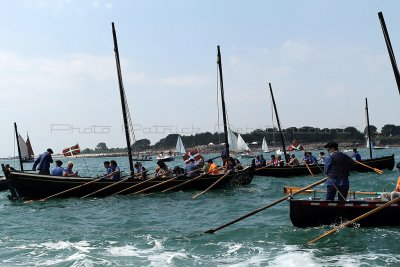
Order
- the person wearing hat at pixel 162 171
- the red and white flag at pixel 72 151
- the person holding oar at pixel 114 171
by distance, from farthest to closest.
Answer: the red and white flag at pixel 72 151 < the person wearing hat at pixel 162 171 < the person holding oar at pixel 114 171

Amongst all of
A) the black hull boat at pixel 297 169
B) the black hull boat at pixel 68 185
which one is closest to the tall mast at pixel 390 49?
the black hull boat at pixel 68 185

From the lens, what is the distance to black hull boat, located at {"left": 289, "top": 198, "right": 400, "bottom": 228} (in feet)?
42.1

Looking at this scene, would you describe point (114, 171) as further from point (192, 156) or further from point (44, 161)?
point (192, 156)

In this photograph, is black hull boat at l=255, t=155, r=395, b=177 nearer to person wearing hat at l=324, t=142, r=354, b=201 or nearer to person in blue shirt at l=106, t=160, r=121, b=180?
person in blue shirt at l=106, t=160, r=121, b=180

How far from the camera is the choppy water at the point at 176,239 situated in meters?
10.9

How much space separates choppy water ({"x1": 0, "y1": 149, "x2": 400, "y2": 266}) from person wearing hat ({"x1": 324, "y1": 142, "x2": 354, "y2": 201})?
1.11 meters

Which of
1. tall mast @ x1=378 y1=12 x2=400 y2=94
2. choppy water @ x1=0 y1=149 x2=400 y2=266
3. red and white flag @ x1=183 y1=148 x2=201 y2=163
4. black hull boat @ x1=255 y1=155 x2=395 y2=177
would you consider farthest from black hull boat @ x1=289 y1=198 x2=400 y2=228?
black hull boat @ x1=255 y1=155 x2=395 y2=177

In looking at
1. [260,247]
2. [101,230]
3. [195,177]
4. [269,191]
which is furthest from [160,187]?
[260,247]

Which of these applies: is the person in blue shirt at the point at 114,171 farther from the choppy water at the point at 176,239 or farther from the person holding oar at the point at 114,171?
the choppy water at the point at 176,239

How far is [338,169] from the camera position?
13.1 meters

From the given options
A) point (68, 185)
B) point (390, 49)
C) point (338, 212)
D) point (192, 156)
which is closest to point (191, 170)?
point (192, 156)

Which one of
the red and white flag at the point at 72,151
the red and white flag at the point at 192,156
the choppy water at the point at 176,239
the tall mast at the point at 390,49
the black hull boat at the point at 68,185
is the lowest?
the choppy water at the point at 176,239

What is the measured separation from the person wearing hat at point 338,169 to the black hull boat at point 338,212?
1.15 ft

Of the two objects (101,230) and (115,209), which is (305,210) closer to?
(101,230)
